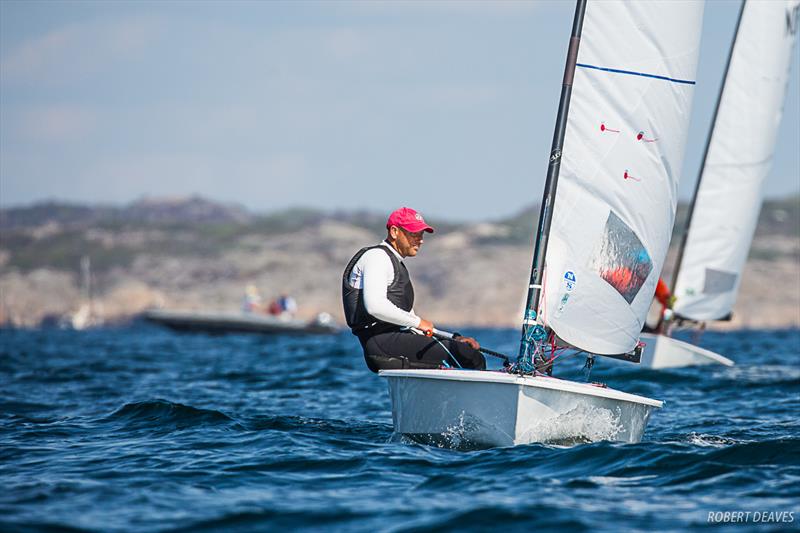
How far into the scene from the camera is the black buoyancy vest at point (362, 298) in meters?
8.91

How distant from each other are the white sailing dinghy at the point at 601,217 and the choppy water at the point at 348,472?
289 mm

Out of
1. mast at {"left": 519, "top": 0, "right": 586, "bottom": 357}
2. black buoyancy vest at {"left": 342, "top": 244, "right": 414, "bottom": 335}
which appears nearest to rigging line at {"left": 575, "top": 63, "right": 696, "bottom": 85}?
mast at {"left": 519, "top": 0, "right": 586, "bottom": 357}

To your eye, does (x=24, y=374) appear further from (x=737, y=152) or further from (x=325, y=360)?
(x=737, y=152)

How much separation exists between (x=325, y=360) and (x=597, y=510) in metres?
15.6

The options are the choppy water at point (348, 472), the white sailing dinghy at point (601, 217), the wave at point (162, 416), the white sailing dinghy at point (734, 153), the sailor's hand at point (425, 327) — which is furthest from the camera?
the white sailing dinghy at point (734, 153)

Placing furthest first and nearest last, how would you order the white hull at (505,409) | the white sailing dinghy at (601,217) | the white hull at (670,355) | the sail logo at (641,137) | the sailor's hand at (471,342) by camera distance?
the white hull at (670,355), the sail logo at (641,137), the sailor's hand at (471,342), the white sailing dinghy at (601,217), the white hull at (505,409)

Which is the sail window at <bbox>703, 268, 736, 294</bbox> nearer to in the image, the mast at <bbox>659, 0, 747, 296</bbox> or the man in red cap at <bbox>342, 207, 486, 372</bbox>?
the mast at <bbox>659, 0, 747, 296</bbox>

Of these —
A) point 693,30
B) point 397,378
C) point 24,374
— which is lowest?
point 24,374

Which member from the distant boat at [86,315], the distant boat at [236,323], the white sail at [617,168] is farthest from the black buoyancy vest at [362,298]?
the distant boat at [86,315]

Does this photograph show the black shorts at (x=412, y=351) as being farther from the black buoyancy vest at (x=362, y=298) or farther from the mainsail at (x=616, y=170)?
the mainsail at (x=616, y=170)

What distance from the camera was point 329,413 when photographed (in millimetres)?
11883

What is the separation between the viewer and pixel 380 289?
8727 millimetres

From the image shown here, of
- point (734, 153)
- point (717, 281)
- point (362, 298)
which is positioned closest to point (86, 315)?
point (717, 281)

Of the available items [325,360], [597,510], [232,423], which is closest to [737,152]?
[325,360]
